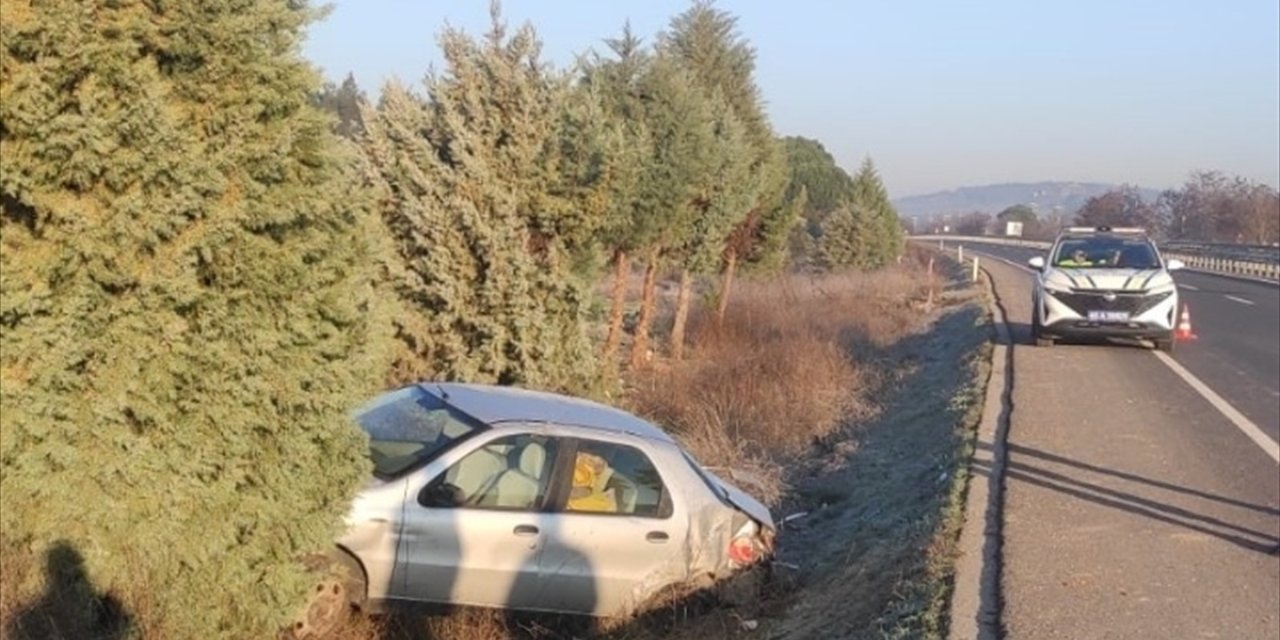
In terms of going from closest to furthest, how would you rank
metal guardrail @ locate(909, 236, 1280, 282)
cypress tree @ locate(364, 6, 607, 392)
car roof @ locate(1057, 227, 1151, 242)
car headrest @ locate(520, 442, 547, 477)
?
car headrest @ locate(520, 442, 547, 477) < cypress tree @ locate(364, 6, 607, 392) < car roof @ locate(1057, 227, 1151, 242) < metal guardrail @ locate(909, 236, 1280, 282)

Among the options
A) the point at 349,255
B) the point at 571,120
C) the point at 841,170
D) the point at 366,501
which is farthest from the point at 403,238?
the point at 841,170

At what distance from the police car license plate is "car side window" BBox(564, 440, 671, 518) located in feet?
44.2

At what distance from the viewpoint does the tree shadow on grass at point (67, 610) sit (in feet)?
17.9

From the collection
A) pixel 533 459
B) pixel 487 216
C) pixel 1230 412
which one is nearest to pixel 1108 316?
pixel 1230 412

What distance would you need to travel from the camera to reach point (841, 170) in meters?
102

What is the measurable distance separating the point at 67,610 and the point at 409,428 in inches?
124

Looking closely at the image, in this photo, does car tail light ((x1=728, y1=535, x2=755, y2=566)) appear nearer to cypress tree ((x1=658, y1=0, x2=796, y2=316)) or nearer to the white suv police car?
the white suv police car

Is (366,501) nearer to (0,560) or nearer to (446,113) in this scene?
(0,560)

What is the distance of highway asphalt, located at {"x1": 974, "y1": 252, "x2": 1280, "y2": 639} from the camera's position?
779cm

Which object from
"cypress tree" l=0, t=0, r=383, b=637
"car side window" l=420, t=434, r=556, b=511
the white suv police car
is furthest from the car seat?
the white suv police car

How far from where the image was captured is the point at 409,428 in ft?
28.1

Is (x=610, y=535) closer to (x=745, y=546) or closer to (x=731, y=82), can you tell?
(x=745, y=546)

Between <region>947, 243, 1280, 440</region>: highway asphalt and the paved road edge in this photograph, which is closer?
the paved road edge

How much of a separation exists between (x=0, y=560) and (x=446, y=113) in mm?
9793
